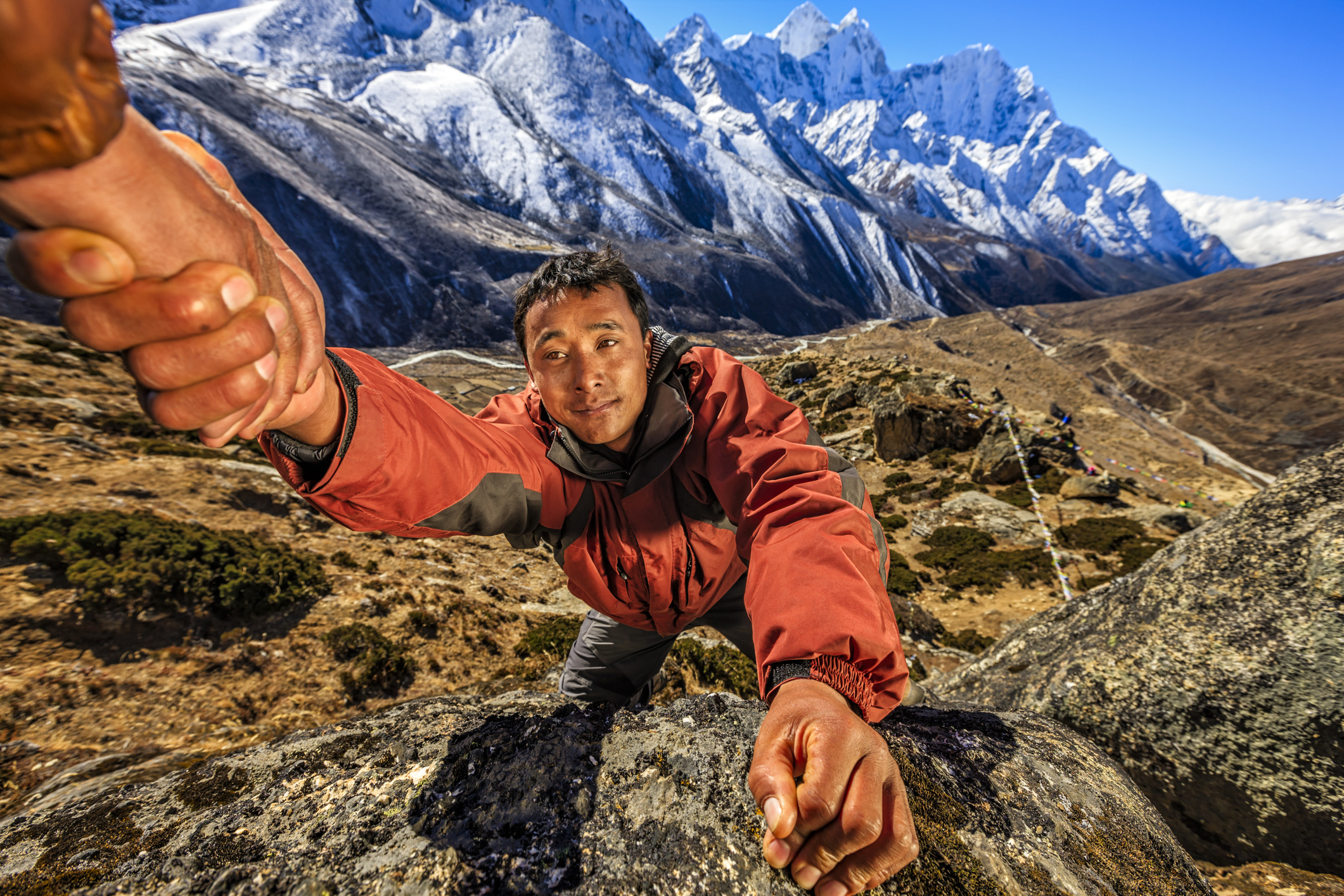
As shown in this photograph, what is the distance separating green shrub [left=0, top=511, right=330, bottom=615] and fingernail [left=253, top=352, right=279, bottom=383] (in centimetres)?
567

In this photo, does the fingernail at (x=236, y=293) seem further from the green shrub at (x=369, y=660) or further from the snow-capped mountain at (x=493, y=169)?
the snow-capped mountain at (x=493, y=169)

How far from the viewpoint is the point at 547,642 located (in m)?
6.12

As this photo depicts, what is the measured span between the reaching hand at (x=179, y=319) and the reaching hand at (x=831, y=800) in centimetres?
159

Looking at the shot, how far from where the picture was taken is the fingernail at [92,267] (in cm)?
86

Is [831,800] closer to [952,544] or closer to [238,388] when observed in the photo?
[238,388]

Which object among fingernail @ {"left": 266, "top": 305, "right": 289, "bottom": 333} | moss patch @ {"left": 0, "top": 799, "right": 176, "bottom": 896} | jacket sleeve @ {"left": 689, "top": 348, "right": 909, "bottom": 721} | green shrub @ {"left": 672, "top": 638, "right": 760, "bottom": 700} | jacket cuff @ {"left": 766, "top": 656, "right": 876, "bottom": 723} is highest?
fingernail @ {"left": 266, "top": 305, "right": 289, "bottom": 333}

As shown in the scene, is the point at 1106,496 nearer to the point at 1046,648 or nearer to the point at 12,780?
the point at 1046,648

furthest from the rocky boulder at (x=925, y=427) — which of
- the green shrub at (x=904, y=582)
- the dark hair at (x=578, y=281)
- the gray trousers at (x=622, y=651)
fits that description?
the dark hair at (x=578, y=281)

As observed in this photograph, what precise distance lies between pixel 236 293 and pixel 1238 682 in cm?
480

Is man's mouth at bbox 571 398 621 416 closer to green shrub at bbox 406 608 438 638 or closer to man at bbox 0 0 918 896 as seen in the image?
man at bbox 0 0 918 896

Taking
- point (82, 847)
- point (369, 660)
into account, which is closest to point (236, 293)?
point (82, 847)

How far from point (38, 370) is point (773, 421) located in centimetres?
1854

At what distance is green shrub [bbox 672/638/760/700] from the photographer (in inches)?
203

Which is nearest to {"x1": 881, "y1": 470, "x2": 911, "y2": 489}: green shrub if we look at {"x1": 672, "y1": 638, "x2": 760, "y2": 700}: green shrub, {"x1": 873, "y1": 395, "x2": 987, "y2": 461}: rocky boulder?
{"x1": 873, "y1": 395, "x2": 987, "y2": 461}: rocky boulder
